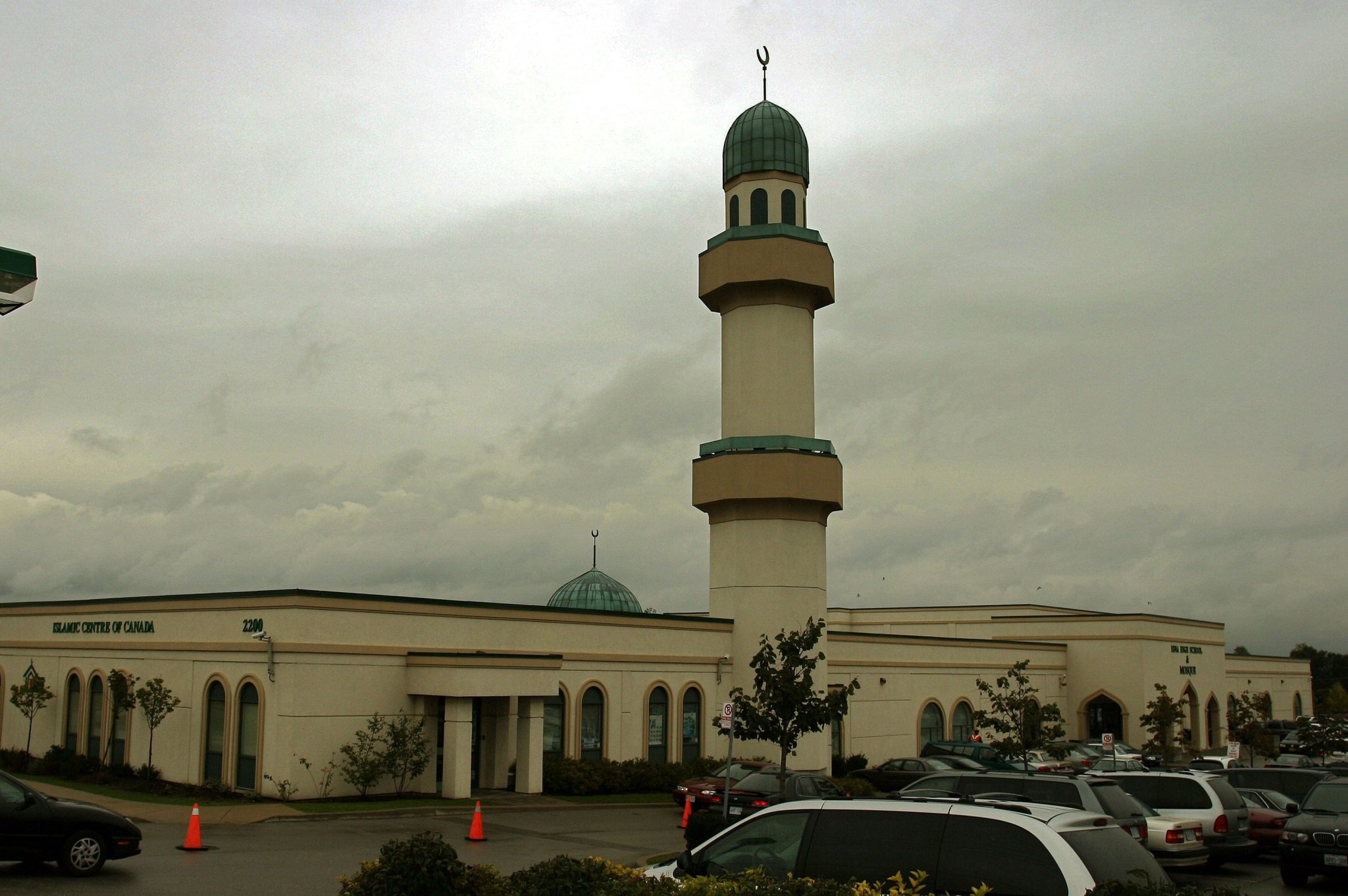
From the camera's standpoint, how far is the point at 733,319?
43.0 metres

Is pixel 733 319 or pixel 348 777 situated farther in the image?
pixel 733 319

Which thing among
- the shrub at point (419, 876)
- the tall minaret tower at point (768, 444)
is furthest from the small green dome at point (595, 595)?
the shrub at point (419, 876)

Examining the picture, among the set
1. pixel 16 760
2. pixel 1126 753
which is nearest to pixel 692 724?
pixel 1126 753

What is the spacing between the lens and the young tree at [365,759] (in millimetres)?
30188

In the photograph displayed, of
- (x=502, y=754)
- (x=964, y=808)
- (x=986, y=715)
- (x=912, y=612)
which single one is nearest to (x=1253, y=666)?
(x=912, y=612)

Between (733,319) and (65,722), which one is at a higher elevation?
(733,319)

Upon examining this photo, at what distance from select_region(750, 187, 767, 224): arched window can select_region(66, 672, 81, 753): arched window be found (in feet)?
86.6

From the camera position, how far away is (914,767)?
3875 centimetres

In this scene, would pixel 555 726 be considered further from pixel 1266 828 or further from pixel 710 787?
pixel 1266 828

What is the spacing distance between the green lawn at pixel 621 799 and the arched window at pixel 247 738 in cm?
774

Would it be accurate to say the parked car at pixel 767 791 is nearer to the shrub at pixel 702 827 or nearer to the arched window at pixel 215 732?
the shrub at pixel 702 827

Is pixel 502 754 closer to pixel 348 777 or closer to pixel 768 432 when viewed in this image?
pixel 348 777

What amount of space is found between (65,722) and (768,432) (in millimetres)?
23721

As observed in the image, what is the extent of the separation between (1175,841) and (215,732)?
75.0ft
